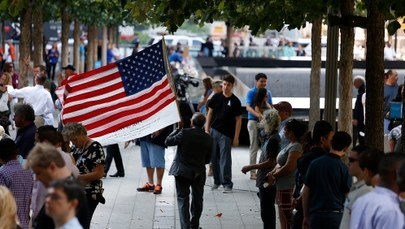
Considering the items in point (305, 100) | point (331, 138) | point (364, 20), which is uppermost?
point (364, 20)

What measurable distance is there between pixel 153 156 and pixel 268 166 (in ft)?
16.4

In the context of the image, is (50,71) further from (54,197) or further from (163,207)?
(54,197)

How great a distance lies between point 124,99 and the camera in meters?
15.0

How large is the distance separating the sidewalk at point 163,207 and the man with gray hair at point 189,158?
106cm

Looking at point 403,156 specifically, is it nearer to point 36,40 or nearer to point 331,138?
point 331,138

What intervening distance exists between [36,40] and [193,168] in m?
17.6

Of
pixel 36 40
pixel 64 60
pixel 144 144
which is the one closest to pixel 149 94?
pixel 144 144

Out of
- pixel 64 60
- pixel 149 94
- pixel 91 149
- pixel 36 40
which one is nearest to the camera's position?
pixel 91 149

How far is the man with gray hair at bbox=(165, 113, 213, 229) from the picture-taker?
1388cm

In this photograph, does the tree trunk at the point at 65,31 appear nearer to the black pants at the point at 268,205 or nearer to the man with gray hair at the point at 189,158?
the man with gray hair at the point at 189,158

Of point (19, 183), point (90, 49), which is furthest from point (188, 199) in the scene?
point (90, 49)

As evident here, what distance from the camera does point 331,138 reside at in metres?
10.7

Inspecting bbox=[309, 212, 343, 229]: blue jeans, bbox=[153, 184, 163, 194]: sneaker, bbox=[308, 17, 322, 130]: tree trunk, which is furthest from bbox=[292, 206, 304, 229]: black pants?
bbox=[308, 17, 322, 130]: tree trunk

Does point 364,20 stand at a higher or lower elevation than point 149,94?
higher
